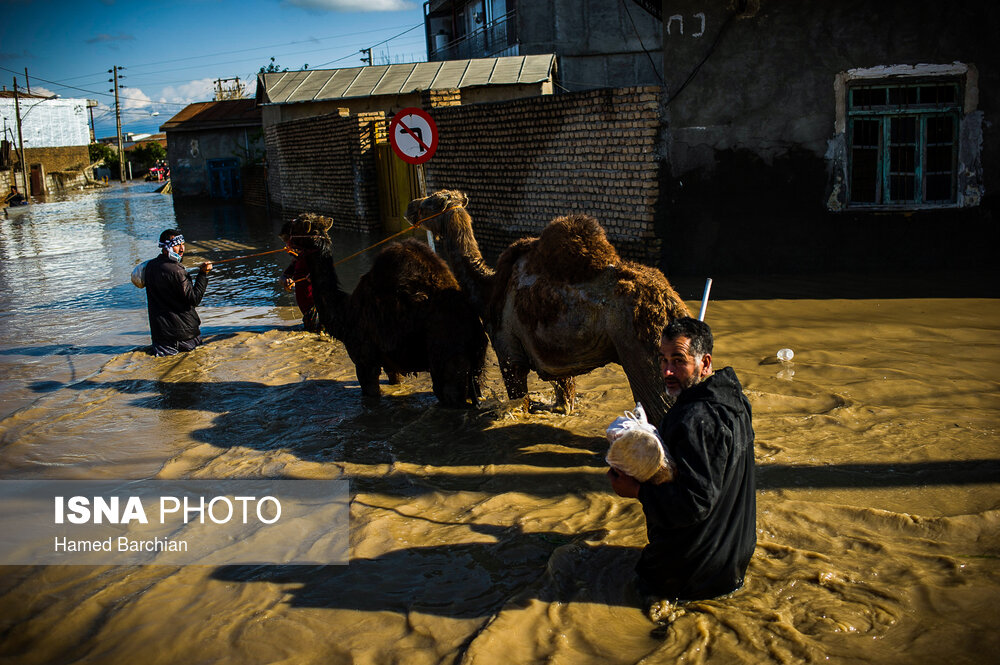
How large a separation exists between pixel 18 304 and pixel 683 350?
45.3 ft

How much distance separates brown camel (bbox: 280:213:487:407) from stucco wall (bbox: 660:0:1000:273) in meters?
5.47

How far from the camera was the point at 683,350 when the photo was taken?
11.3 feet

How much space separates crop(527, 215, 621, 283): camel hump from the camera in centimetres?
546

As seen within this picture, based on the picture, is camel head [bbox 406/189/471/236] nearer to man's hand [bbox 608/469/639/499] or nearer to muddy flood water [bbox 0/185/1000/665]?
muddy flood water [bbox 0/185/1000/665]

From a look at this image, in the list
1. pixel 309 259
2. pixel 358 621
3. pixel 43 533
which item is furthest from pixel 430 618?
pixel 309 259

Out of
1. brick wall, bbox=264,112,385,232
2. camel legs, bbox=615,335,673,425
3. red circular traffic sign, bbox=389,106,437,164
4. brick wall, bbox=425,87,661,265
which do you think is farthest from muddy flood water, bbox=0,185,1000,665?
brick wall, bbox=264,112,385,232

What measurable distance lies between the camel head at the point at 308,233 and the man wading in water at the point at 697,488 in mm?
5164

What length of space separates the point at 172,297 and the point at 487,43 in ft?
84.7

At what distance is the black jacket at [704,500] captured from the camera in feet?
10.5

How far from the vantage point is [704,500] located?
3.21 meters

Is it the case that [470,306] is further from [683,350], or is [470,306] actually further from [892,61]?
[892,61]

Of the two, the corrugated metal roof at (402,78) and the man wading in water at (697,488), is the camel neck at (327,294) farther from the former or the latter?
the corrugated metal roof at (402,78)

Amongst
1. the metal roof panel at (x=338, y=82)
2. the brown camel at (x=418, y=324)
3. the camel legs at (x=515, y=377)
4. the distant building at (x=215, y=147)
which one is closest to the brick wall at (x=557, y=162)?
the brown camel at (x=418, y=324)

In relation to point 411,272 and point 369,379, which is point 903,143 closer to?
point 411,272
